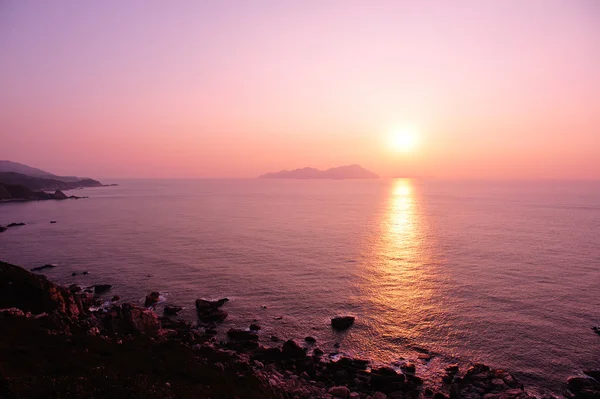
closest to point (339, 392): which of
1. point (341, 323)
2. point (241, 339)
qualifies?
point (341, 323)

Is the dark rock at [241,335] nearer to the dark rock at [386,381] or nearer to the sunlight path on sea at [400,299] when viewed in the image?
the sunlight path on sea at [400,299]

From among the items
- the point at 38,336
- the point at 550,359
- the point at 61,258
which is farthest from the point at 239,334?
A: the point at 61,258

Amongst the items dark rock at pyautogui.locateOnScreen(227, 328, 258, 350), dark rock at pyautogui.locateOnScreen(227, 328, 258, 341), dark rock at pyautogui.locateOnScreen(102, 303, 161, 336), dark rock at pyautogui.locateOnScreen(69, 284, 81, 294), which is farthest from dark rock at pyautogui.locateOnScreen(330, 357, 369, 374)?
dark rock at pyautogui.locateOnScreen(69, 284, 81, 294)

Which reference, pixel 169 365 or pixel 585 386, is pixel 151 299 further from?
pixel 585 386

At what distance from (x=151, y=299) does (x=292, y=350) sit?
2277 centimetres

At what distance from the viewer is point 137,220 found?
375 ft

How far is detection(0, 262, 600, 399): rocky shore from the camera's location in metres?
18.8

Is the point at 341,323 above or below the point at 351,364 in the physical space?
above

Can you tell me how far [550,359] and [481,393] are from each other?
10400mm

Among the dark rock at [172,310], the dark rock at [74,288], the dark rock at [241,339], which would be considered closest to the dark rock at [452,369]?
the dark rock at [241,339]

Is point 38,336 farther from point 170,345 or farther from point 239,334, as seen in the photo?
point 239,334

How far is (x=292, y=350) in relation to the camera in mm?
30047

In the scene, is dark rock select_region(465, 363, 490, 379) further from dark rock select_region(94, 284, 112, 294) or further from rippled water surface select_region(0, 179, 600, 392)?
dark rock select_region(94, 284, 112, 294)

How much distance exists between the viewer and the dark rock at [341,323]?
35781 millimetres
